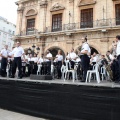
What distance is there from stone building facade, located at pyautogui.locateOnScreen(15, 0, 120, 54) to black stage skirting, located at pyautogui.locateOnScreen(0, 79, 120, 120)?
10.9 m

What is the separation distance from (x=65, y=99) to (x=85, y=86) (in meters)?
0.70

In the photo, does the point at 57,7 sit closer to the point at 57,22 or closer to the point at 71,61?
the point at 57,22

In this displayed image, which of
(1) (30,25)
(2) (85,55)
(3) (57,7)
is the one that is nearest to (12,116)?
(2) (85,55)

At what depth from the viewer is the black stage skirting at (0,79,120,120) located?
4.03 meters

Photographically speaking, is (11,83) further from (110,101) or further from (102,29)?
(102,29)

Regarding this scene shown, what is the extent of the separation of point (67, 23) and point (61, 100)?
13552mm

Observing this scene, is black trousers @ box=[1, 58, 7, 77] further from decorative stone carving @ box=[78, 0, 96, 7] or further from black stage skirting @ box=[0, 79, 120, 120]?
decorative stone carving @ box=[78, 0, 96, 7]

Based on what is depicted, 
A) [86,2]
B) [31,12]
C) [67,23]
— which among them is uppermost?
[31,12]

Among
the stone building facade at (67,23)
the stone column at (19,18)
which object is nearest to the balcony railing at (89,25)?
the stone building facade at (67,23)

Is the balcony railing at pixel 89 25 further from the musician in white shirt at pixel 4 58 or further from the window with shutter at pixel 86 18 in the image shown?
the musician in white shirt at pixel 4 58

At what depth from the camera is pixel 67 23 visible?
57.3 ft

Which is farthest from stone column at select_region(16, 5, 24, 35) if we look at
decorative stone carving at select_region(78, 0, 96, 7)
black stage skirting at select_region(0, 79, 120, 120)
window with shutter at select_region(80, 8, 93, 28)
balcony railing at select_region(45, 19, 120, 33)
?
black stage skirting at select_region(0, 79, 120, 120)

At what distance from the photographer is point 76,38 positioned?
16.6 meters

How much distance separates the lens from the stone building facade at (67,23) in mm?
15391
